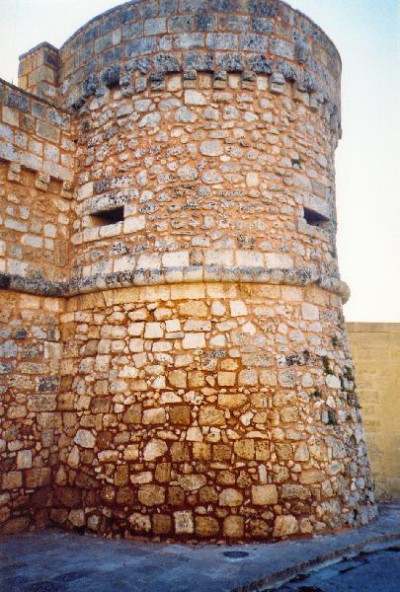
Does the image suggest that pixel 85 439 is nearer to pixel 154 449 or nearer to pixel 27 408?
pixel 27 408

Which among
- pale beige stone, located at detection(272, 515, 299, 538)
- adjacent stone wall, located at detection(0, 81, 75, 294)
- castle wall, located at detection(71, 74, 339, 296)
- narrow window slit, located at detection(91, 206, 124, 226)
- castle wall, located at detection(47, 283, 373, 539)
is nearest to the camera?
pale beige stone, located at detection(272, 515, 299, 538)

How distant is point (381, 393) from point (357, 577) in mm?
4116

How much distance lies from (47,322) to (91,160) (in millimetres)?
1974

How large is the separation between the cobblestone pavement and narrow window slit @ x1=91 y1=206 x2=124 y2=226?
4090mm

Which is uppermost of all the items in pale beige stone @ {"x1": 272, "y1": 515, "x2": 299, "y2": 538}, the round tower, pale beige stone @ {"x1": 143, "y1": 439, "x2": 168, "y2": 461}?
the round tower

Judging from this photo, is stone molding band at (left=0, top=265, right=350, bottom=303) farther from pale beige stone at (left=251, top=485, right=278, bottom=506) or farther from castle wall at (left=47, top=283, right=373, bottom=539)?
pale beige stone at (left=251, top=485, right=278, bottom=506)

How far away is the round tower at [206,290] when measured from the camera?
193 inches

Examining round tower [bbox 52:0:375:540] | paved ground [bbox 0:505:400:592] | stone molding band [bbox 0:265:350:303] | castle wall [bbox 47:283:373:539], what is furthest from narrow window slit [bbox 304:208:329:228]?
paved ground [bbox 0:505:400:592]

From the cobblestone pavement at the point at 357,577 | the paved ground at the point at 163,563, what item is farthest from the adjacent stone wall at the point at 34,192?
the cobblestone pavement at the point at 357,577

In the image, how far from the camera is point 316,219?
6.20 metres

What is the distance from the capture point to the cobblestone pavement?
12.1 feet

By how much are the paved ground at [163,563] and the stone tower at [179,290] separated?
0.85 ft

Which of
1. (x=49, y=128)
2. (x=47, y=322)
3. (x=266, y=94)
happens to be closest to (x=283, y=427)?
(x=47, y=322)

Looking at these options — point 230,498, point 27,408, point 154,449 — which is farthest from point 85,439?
point 230,498
